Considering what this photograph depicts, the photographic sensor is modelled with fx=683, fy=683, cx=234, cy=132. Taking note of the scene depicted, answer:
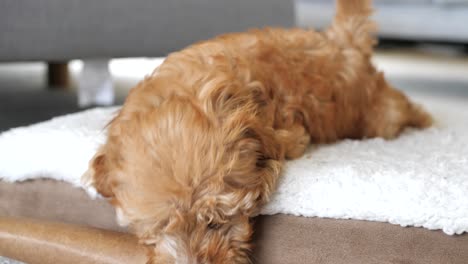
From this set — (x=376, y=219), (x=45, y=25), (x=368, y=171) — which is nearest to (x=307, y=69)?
Result: (x=368, y=171)

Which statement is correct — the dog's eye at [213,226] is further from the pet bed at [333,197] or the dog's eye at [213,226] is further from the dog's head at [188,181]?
the pet bed at [333,197]

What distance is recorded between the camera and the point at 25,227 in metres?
2.10

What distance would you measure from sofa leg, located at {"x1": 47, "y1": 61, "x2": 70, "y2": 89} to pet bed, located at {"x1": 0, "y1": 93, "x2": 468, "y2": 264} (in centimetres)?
309

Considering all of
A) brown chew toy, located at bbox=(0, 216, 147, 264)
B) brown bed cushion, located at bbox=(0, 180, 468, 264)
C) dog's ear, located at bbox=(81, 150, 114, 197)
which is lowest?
brown chew toy, located at bbox=(0, 216, 147, 264)

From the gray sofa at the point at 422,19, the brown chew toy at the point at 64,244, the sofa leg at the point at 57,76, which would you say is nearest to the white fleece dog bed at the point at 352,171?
the brown chew toy at the point at 64,244

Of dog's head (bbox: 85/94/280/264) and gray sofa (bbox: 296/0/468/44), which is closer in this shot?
dog's head (bbox: 85/94/280/264)

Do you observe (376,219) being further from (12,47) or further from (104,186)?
(12,47)

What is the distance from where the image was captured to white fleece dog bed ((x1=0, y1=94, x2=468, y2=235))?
1730mm

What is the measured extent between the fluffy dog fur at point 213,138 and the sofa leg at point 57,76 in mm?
3307

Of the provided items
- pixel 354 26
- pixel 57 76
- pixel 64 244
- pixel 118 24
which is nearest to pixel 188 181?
pixel 64 244

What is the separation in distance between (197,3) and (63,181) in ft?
6.70

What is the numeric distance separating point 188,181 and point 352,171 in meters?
0.54

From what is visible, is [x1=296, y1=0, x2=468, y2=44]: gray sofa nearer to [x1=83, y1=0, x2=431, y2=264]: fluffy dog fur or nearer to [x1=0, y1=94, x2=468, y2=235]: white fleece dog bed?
[x1=0, y1=94, x2=468, y2=235]: white fleece dog bed

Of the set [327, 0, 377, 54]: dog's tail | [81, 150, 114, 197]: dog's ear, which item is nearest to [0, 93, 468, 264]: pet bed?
[81, 150, 114, 197]: dog's ear
